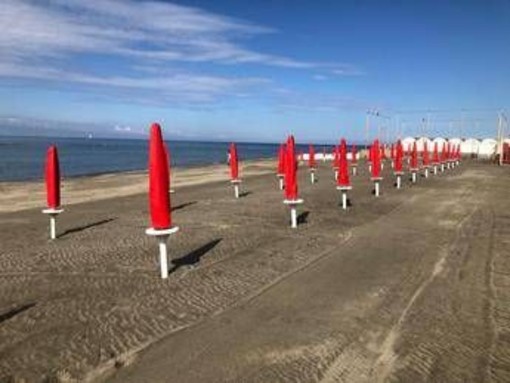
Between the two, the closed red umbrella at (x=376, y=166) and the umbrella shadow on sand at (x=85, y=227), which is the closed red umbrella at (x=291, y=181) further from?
the closed red umbrella at (x=376, y=166)

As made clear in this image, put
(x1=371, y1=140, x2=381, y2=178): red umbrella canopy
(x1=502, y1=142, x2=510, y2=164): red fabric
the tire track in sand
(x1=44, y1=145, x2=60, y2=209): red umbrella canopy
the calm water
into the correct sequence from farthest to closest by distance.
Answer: (x1=502, y1=142, x2=510, y2=164): red fabric → the calm water → (x1=371, y1=140, x2=381, y2=178): red umbrella canopy → (x1=44, y1=145, x2=60, y2=209): red umbrella canopy → the tire track in sand

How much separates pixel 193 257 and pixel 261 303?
2.91 m

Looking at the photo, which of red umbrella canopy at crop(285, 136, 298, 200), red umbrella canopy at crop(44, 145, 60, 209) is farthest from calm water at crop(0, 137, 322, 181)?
red umbrella canopy at crop(285, 136, 298, 200)

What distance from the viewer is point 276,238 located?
1118 cm

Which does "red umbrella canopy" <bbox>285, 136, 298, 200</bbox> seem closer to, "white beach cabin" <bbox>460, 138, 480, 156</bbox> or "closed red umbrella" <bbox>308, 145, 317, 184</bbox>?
"closed red umbrella" <bbox>308, 145, 317, 184</bbox>

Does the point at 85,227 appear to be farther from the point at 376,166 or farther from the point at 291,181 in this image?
the point at 376,166

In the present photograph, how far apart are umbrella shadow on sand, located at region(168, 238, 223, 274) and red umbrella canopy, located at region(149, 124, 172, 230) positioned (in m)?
0.86

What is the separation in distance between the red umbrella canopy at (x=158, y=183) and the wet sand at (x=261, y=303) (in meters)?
0.80

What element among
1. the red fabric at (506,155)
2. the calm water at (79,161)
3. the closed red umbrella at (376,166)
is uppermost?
the closed red umbrella at (376,166)

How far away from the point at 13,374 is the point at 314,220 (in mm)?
9394

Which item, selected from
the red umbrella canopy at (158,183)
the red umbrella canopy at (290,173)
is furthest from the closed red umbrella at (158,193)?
the red umbrella canopy at (290,173)

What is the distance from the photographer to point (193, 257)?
953cm

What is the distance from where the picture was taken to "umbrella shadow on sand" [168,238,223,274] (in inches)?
350

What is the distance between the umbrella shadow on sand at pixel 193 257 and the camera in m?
8.89
